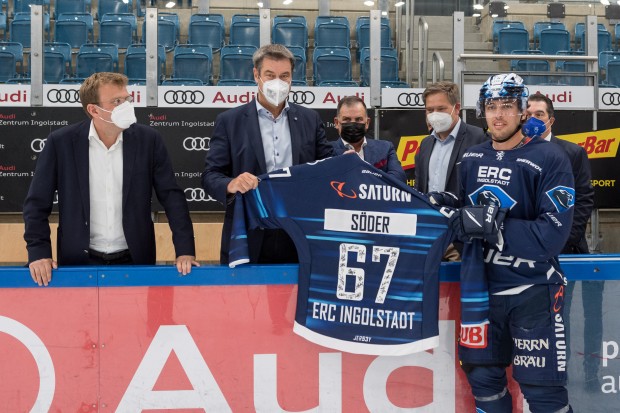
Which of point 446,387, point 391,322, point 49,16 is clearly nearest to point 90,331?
point 391,322

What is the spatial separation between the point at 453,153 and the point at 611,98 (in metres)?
4.50

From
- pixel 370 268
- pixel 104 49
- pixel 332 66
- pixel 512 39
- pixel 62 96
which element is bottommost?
pixel 370 268

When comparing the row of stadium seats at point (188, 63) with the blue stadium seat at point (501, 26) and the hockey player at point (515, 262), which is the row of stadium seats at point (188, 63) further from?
the hockey player at point (515, 262)

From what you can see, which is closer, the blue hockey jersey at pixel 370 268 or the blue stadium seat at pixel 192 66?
the blue hockey jersey at pixel 370 268

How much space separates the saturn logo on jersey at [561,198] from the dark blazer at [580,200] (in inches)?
48.7

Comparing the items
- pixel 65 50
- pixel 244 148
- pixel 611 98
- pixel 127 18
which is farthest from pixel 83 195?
pixel 127 18

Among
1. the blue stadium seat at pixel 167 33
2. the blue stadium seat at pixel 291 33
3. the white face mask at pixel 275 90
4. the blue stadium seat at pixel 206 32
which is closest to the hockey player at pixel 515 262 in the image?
the white face mask at pixel 275 90

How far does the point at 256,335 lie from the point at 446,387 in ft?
2.85

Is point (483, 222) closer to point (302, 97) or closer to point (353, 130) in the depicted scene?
point (353, 130)

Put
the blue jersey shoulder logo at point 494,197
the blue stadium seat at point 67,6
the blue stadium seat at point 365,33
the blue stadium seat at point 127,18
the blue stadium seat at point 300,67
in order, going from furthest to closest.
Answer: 1. the blue stadium seat at point 67,6
2. the blue stadium seat at point 127,18
3. the blue stadium seat at point 365,33
4. the blue stadium seat at point 300,67
5. the blue jersey shoulder logo at point 494,197

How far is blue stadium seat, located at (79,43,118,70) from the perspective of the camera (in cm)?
968

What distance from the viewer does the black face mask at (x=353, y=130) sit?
13.7 ft

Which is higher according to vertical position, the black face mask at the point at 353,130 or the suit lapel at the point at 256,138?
the black face mask at the point at 353,130

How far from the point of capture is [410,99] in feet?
24.5
